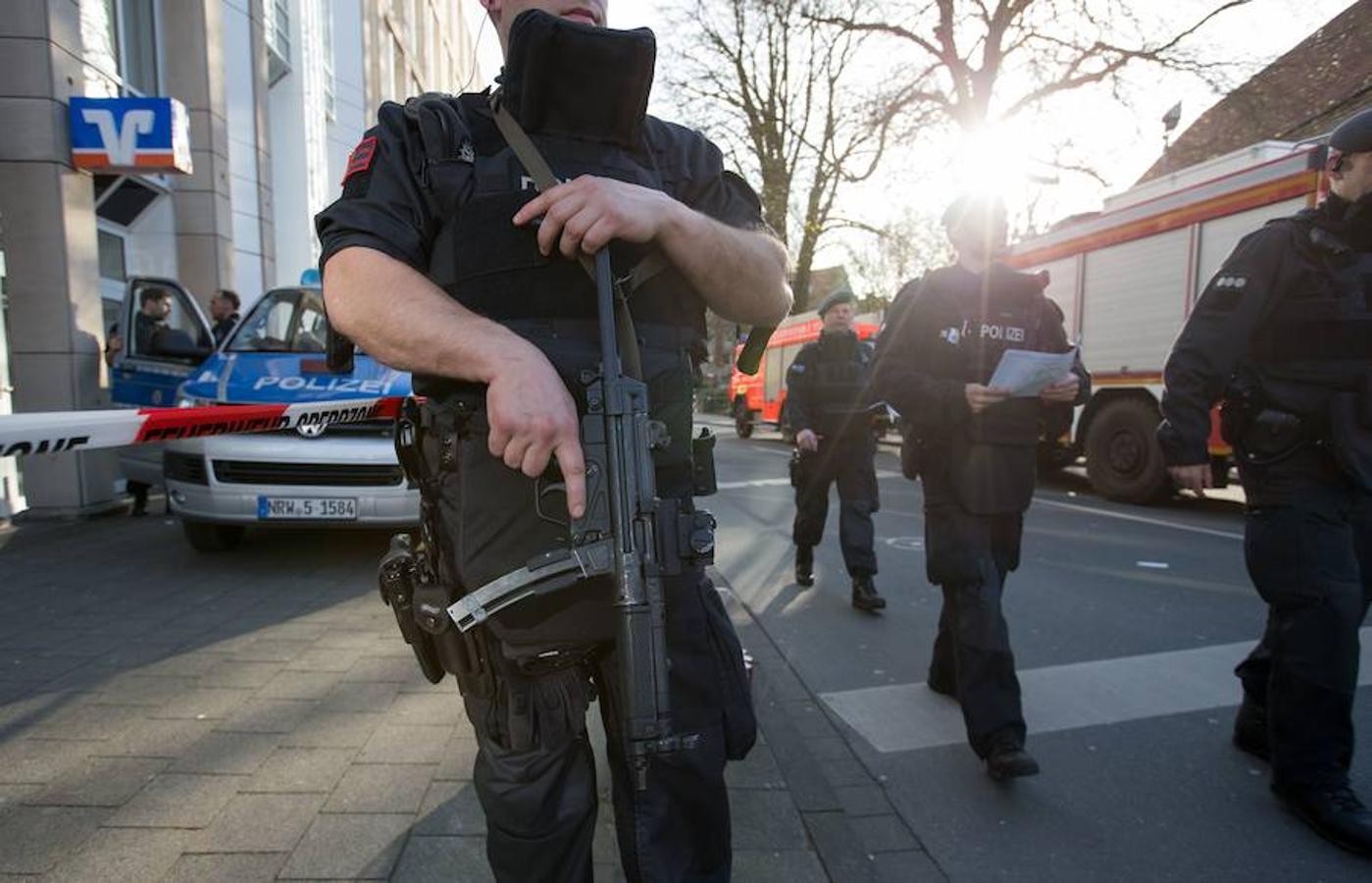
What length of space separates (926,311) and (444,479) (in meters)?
2.15

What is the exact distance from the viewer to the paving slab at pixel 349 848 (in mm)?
2012

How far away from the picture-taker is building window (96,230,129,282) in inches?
347

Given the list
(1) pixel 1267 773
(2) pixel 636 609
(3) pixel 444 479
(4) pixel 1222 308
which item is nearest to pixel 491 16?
(3) pixel 444 479

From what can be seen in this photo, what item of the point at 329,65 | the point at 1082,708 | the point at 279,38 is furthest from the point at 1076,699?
the point at 329,65

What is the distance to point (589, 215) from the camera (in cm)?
121

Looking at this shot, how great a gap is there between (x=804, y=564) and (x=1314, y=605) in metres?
3.14

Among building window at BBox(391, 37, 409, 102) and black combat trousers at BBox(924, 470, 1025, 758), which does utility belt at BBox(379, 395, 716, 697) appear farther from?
building window at BBox(391, 37, 409, 102)

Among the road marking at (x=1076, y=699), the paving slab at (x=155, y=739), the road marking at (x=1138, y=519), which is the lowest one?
the road marking at (x=1138, y=519)

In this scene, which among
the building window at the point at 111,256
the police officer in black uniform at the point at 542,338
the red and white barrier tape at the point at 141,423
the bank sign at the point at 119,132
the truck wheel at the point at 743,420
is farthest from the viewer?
the truck wheel at the point at 743,420

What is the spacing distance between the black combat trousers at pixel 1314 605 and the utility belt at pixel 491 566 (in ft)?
6.40

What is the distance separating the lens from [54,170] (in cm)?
638

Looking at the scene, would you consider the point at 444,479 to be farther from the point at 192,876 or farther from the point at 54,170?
the point at 54,170

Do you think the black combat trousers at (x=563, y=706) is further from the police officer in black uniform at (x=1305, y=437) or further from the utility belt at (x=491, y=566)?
the police officer in black uniform at (x=1305, y=437)

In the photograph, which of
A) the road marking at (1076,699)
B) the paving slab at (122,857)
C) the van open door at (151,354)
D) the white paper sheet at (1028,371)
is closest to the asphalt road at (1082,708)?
the road marking at (1076,699)
